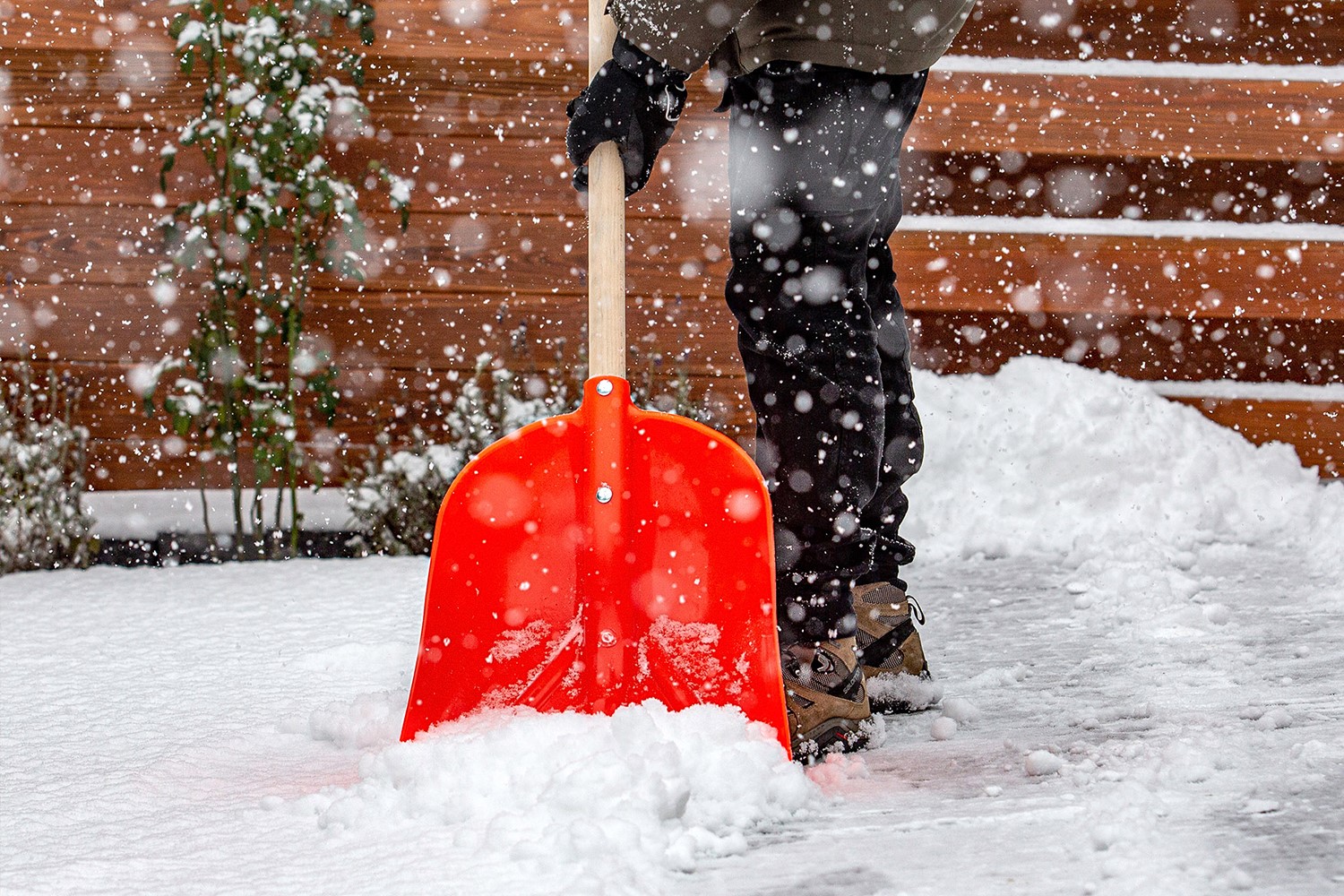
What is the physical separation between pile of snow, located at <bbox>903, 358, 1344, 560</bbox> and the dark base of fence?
1.49 meters

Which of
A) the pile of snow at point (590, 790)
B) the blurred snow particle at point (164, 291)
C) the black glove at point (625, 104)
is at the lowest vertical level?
the pile of snow at point (590, 790)

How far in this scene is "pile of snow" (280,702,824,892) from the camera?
111 cm

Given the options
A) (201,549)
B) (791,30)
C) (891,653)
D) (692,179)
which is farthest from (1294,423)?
(201,549)

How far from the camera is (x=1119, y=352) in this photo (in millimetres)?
3100

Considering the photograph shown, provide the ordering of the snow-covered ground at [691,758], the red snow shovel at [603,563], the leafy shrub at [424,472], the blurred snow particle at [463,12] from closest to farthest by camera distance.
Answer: the snow-covered ground at [691,758]
the red snow shovel at [603,563]
the leafy shrub at [424,472]
the blurred snow particle at [463,12]

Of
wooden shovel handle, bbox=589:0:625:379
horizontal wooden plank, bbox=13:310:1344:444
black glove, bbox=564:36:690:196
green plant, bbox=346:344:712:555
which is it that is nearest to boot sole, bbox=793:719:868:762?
wooden shovel handle, bbox=589:0:625:379

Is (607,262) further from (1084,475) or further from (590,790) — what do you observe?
(1084,475)

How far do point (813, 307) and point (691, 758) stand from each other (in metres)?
0.61

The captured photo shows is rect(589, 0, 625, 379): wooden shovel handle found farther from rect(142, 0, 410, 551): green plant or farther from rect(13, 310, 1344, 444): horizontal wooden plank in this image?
rect(13, 310, 1344, 444): horizontal wooden plank

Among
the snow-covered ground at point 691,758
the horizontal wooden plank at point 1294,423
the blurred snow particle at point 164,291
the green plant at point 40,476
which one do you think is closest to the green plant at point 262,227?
the blurred snow particle at point 164,291

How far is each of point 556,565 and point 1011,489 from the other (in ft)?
5.63

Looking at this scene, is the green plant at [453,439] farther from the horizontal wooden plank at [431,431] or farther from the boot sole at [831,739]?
the boot sole at [831,739]

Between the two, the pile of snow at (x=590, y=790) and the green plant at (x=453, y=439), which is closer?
the pile of snow at (x=590, y=790)

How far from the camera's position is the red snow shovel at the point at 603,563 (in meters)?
1.38
